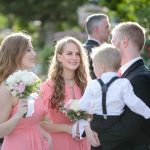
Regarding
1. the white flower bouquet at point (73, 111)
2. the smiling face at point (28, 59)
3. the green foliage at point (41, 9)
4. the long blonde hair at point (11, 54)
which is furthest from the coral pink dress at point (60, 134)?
the green foliage at point (41, 9)

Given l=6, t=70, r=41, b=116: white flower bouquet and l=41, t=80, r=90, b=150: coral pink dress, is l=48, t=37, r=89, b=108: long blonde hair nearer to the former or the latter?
l=41, t=80, r=90, b=150: coral pink dress

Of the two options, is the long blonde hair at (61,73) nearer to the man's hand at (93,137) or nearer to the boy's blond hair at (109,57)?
the man's hand at (93,137)

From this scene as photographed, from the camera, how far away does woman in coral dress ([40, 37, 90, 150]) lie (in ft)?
21.7

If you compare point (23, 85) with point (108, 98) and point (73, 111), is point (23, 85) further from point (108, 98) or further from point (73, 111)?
point (108, 98)

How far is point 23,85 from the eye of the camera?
590 centimetres

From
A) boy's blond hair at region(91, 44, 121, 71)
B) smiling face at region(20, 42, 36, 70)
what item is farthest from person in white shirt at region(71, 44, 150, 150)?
smiling face at region(20, 42, 36, 70)

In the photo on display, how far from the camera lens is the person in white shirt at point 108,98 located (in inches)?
208

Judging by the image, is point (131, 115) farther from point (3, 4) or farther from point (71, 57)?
point (3, 4)

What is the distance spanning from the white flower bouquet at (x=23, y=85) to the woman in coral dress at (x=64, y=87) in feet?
2.03

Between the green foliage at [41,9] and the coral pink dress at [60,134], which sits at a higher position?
the green foliage at [41,9]

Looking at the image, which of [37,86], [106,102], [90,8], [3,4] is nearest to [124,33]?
[106,102]

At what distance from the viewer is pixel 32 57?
626 cm

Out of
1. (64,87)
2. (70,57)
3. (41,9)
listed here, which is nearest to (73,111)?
(64,87)

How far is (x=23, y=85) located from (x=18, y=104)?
238mm
